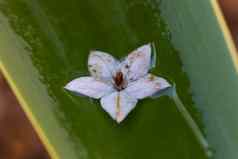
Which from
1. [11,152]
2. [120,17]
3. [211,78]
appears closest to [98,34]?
[120,17]

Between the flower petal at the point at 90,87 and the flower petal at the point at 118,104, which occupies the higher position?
the flower petal at the point at 90,87

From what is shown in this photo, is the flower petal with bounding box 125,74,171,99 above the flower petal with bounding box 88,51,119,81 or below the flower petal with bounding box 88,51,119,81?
Result: below

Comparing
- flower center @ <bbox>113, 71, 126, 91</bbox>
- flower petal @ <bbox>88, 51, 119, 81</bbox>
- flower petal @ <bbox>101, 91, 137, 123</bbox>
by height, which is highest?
flower petal @ <bbox>88, 51, 119, 81</bbox>

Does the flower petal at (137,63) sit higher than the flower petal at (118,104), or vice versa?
the flower petal at (137,63)

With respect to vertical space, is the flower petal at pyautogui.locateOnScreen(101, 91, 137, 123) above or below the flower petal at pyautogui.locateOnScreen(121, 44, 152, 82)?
below

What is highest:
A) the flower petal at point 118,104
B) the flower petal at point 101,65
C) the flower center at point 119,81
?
the flower petal at point 101,65
